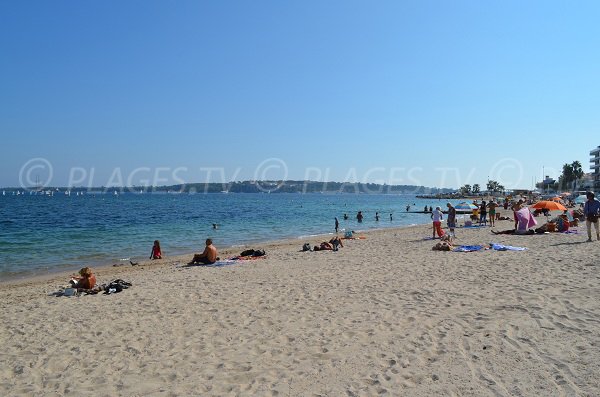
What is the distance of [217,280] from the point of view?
1122 cm

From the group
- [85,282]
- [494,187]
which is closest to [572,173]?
[494,187]

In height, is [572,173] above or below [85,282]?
above

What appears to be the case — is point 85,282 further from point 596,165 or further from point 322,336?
point 596,165

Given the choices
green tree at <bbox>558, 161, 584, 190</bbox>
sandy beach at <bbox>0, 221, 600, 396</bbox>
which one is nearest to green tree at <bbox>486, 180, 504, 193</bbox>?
green tree at <bbox>558, 161, 584, 190</bbox>

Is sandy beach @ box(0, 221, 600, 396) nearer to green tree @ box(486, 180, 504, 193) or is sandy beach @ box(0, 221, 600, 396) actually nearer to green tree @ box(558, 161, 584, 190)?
green tree @ box(558, 161, 584, 190)

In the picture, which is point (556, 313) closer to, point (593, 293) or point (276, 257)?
point (593, 293)

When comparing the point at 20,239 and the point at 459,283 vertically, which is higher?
the point at 459,283

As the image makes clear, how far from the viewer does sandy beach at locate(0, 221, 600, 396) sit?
4.64 m

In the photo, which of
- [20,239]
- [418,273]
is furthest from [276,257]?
[20,239]

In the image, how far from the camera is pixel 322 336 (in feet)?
20.2

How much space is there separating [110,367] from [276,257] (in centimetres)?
1064

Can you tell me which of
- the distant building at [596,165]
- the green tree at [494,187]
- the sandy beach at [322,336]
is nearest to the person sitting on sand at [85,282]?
the sandy beach at [322,336]

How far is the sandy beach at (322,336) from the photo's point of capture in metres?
4.64

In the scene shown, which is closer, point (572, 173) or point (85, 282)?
point (85, 282)
